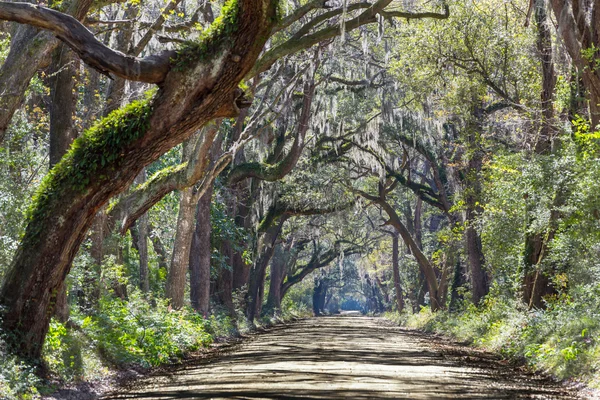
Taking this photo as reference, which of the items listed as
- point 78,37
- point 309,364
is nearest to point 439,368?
point 309,364

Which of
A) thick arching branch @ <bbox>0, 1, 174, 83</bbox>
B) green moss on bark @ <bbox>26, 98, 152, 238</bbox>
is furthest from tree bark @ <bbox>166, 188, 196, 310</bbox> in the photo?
thick arching branch @ <bbox>0, 1, 174, 83</bbox>

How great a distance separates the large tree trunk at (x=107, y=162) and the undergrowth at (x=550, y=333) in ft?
18.4

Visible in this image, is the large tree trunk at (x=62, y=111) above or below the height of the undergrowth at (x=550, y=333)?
above

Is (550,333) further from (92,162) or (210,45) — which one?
(92,162)

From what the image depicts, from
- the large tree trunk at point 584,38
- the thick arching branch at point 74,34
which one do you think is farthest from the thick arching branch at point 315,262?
the thick arching branch at point 74,34

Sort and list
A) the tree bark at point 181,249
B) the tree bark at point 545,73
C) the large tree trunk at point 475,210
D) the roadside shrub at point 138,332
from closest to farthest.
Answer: the roadside shrub at point 138,332, the tree bark at point 545,73, the tree bark at point 181,249, the large tree trunk at point 475,210

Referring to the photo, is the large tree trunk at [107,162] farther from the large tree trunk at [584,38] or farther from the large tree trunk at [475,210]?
the large tree trunk at [475,210]

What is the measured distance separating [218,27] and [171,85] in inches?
33.8

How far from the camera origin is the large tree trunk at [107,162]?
8484mm

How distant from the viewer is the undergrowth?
10.2 metres

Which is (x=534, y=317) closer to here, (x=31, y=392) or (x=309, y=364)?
(x=309, y=364)

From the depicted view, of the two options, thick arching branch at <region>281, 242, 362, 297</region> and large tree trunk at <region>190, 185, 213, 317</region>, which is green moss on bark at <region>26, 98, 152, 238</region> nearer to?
large tree trunk at <region>190, 185, 213, 317</region>

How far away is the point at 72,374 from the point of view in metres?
9.38

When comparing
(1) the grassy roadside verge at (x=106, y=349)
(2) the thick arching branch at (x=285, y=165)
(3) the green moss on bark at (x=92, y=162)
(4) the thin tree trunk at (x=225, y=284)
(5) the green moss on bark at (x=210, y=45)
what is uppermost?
(2) the thick arching branch at (x=285, y=165)
